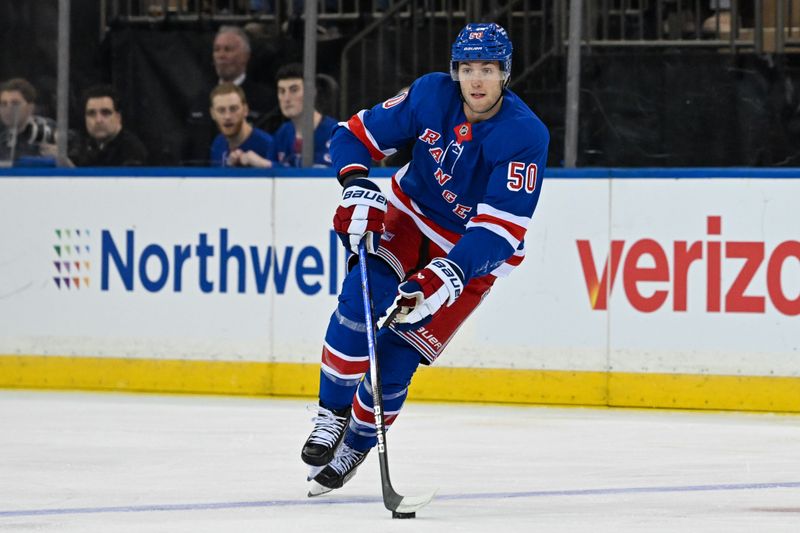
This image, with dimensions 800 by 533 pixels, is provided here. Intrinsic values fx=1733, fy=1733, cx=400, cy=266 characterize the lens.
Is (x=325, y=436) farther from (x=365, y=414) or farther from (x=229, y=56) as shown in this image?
(x=229, y=56)

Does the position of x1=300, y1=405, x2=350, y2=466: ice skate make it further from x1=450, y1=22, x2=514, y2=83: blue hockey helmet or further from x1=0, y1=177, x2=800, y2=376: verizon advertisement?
x1=0, y1=177, x2=800, y2=376: verizon advertisement

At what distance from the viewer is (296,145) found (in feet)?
27.8

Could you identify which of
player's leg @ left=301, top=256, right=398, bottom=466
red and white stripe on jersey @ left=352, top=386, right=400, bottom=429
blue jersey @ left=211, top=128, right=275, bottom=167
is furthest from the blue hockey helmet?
blue jersey @ left=211, top=128, right=275, bottom=167

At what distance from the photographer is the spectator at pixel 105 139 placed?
8.64 metres

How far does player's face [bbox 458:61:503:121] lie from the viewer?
4.96 m

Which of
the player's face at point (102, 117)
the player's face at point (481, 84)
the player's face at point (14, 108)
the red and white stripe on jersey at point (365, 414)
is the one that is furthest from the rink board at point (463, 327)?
the player's face at point (481, 84)

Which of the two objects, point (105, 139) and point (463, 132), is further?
point (105, 139)

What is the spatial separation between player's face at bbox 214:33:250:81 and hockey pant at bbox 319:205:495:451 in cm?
347

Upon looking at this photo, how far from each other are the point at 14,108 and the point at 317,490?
436 cm

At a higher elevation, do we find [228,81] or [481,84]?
[228,81]

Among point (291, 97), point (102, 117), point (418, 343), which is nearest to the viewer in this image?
point (418, 343)

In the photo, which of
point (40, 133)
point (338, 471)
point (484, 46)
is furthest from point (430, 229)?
point (40, 133)

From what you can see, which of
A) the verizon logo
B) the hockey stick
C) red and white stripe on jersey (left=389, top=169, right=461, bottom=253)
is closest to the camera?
the hockey stick

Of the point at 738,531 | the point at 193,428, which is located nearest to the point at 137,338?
the point at 193,428
